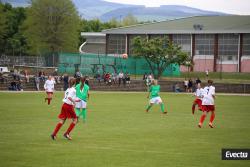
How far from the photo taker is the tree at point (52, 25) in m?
101

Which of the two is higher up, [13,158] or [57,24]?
→ [57,24]

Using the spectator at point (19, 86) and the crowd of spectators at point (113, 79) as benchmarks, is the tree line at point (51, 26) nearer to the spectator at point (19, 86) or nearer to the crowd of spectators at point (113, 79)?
the crowd of spectators at point (113, 79)

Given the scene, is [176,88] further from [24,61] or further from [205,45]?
[24,61]

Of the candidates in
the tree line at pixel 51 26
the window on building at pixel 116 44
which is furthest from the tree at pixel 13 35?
the window on building at pixel 116 44

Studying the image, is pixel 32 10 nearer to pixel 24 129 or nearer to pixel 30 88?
pixel 30 88

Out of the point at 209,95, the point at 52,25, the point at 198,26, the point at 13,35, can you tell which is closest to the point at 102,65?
the point at 198,26

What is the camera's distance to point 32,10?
10175cm

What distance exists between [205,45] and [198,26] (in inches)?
119

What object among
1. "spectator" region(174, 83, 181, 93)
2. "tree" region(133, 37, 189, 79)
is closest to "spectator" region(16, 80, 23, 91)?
"spectator" region(174, 83, 181, 93)

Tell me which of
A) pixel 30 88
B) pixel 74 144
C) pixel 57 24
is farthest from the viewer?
pixel 57 24

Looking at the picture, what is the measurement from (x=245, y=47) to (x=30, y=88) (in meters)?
34.4

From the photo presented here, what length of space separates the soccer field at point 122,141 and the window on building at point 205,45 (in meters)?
56.8

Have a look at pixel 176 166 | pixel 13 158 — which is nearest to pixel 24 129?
pixel 13 158

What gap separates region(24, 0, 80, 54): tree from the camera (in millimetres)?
100562
